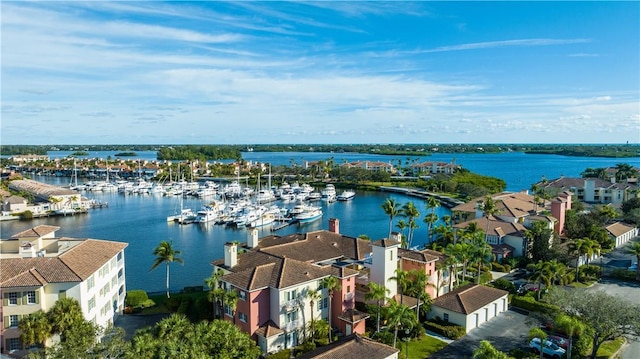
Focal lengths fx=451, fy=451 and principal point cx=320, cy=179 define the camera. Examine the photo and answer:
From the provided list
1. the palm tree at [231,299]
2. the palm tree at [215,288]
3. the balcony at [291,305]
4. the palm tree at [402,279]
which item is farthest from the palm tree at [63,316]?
the palm tree at [402,279]

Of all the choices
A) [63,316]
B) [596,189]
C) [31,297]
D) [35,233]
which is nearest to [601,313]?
[63,316]

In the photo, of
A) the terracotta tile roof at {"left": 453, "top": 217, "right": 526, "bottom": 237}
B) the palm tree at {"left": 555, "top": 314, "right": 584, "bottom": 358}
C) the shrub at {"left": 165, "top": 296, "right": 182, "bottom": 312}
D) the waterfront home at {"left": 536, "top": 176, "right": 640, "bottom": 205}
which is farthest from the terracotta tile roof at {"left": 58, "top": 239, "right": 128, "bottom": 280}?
the waterfront home at {"left": 536, "top": 176, "right": 640, "bottom": 205}

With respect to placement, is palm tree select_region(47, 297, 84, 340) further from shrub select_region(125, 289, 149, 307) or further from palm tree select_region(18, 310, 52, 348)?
shrub select_region(125, 289, 149, 307)

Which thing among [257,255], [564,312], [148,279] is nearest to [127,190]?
[148,279]

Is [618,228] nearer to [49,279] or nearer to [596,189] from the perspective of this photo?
[596,189]

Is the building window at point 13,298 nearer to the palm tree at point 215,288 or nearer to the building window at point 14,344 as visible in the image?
the building window at point 14,344

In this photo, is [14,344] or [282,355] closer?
[14,344]
